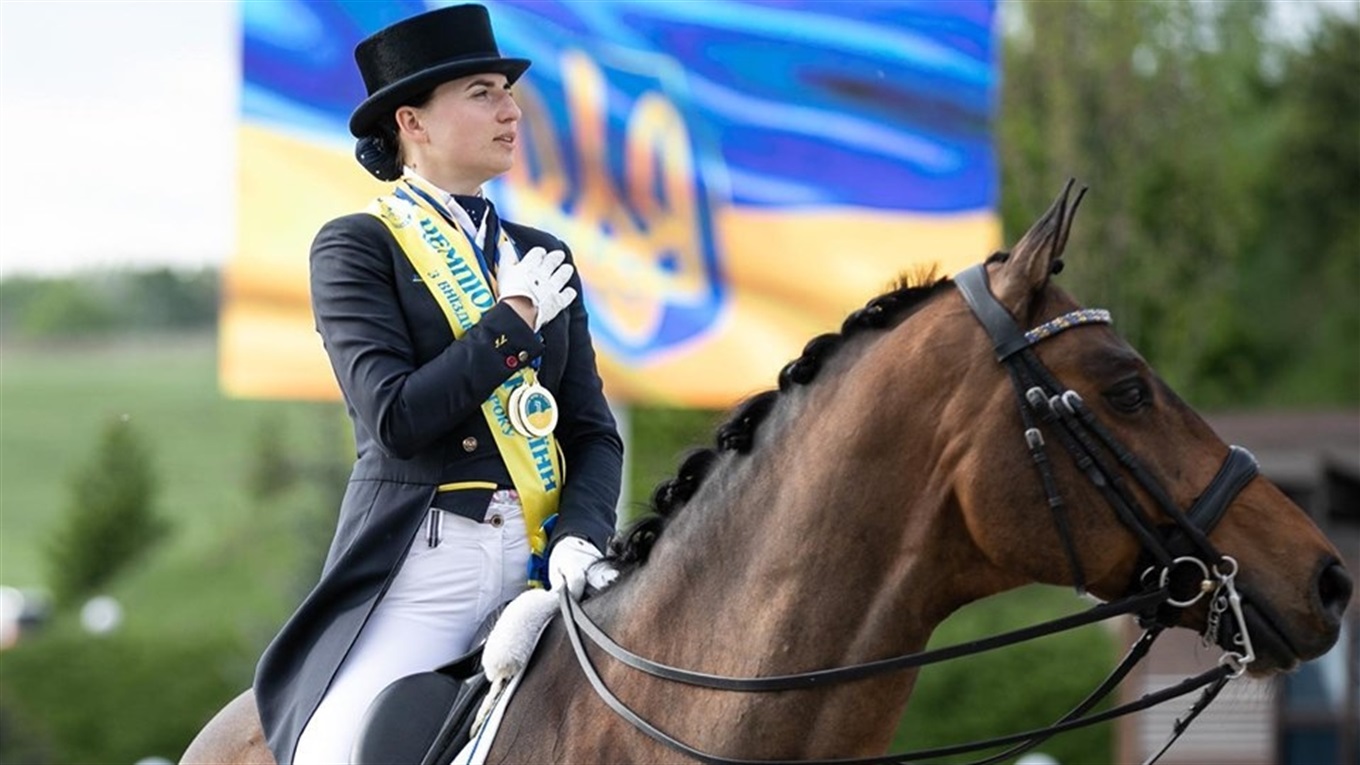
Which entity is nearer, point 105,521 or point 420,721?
point 420,721

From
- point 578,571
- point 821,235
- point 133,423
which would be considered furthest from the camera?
point 133,423

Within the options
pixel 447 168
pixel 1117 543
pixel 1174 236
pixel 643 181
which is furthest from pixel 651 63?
pixel 1174 236

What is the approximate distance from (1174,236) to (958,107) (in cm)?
1706

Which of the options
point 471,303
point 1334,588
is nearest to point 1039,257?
point 1334,588

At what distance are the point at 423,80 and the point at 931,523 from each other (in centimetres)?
146

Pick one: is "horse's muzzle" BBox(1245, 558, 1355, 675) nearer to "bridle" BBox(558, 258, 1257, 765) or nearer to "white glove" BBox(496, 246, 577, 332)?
"bridle" BBox(558, 258, 1257, 765)

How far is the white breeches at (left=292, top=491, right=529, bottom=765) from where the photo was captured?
4207 millimetres

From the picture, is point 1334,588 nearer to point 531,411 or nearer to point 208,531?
point 531,411

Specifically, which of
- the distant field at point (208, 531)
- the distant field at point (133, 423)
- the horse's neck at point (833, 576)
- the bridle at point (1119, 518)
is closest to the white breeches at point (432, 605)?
the distant field at point (208, 531)

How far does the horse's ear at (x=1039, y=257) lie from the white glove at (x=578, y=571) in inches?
38.7

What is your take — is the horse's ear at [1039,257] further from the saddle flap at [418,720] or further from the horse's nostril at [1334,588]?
the saddle flap at [418,720]

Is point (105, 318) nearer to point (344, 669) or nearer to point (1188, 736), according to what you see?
point (1188, 736)

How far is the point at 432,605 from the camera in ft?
14.0

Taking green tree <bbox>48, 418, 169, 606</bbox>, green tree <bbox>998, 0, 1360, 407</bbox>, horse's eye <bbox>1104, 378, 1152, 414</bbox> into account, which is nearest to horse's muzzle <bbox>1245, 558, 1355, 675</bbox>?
horse's eye <bbox>1104, 378, 1152, 414</bbox>
